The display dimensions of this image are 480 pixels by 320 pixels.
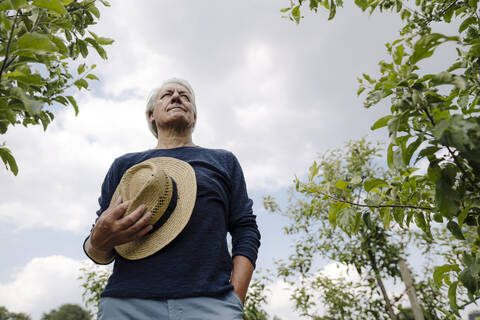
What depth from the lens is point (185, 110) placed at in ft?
6.98

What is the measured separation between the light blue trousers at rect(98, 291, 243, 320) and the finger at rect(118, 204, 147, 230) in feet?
0.97

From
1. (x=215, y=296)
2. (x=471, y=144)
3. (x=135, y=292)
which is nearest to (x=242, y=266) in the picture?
(x=215, y=296)

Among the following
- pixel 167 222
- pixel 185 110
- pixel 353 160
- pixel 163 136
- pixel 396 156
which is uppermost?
pixel 353 160

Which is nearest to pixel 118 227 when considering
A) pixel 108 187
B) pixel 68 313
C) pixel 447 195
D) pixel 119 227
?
pixel 119 227

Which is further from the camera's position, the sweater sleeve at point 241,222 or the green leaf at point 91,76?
the green leaf at point 91,76

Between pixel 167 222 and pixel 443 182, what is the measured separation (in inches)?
43.5

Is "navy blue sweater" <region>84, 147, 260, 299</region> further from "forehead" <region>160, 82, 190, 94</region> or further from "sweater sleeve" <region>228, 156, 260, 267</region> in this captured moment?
"forehead" <region>160, 82, 190, 94</region>

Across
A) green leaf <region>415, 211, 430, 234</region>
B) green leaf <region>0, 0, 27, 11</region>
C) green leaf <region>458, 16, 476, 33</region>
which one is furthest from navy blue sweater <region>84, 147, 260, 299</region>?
green leaf <region>458, 16, 476, 33</region>

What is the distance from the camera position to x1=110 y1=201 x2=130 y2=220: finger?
1437 mm

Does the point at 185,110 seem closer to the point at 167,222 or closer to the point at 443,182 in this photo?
the point at 167,222

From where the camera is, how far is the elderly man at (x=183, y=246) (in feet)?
4.58

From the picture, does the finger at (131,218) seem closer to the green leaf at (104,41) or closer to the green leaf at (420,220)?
the green leaf at (104,41)

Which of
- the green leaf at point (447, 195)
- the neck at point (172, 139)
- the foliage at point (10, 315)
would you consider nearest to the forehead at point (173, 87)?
the neck at point (172, 139)

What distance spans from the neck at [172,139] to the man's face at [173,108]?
4 cm
